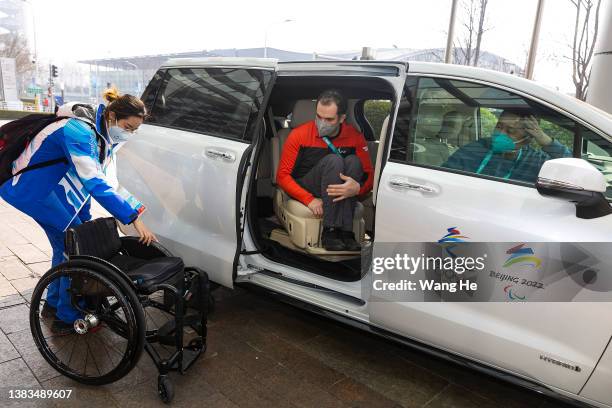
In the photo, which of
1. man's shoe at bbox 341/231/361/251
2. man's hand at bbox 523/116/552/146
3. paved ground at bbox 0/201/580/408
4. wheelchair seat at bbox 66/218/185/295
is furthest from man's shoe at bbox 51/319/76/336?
man's hand at bbox 523/116/552/146

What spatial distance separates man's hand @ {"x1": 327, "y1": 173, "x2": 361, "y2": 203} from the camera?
110 inches

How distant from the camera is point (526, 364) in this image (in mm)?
1876

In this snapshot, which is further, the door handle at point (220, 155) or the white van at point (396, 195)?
the door handle at point (220, 155)

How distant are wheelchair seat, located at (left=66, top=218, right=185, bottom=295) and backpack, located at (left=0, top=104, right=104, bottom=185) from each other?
0.49 m

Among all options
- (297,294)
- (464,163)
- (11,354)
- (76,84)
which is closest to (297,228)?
(297,294)

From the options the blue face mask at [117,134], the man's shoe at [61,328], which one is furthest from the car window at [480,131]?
the man's shoe at [61,328]

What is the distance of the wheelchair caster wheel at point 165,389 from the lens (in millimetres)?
2117

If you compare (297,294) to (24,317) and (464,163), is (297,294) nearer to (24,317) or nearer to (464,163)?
(464,163)

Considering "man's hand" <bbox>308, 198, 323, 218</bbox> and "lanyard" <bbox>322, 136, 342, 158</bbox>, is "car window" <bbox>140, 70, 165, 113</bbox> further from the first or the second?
"man's hand" <bbox>308, 198, 323, 218</bbox>

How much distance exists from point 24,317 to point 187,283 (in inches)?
50.6

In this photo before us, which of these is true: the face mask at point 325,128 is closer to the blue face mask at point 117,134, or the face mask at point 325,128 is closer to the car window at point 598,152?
the blue face mask at point 117,134

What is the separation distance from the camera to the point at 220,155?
273 centimetres

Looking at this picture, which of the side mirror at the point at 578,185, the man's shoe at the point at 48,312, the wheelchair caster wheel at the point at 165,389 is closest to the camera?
the side mirror at the point at 578,185

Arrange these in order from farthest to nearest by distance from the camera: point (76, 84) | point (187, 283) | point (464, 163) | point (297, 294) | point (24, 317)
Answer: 1. point (76, 84)
2. point (24, 317)
3. point (297, 294)
4. point (187, 283)
5. point (464, 163)
